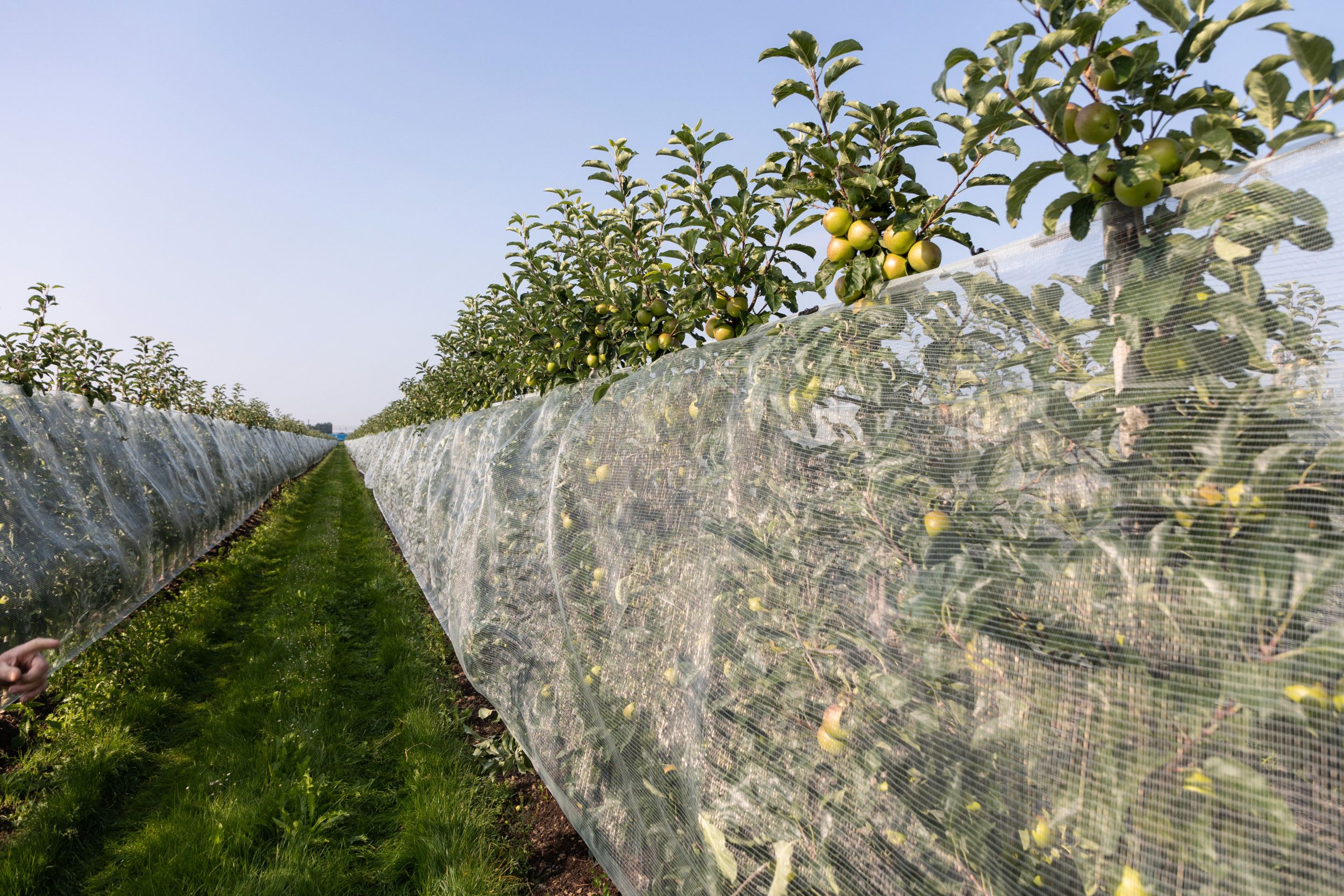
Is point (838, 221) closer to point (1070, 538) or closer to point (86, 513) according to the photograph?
point (1070, 538)

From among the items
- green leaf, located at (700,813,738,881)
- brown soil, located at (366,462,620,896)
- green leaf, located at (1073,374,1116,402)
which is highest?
green leaf, located at (1073,374,1116,402)

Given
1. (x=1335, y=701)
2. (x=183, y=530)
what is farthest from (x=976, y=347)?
(x=183, y=530)

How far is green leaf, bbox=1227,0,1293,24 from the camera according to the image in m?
1.05

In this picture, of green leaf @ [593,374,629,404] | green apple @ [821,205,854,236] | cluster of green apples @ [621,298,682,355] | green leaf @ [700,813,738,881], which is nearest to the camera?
green leaf @ [700,813,738,881]

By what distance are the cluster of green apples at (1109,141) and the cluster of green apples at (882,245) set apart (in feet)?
1.43

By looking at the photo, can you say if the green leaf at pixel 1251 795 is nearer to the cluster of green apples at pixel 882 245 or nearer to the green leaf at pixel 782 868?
the green leaf at pixel 782 868

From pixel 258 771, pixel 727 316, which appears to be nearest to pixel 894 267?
pixel 727 316

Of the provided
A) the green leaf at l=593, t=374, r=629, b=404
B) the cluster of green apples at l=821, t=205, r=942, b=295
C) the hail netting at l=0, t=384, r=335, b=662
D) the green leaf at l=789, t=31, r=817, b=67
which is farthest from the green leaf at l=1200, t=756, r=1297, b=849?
the hail netting at l=0, t=384, r=335, b=662

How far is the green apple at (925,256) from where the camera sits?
64.1 inches

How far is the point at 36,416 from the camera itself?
4.76 metres

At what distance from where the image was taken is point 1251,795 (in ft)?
2.71

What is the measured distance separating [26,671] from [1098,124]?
3108mm

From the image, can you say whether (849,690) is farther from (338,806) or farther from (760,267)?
(338,806)

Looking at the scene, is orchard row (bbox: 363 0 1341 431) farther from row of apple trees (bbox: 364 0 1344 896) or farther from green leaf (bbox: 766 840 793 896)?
green leaf (bbox: 766 840 793 896)
